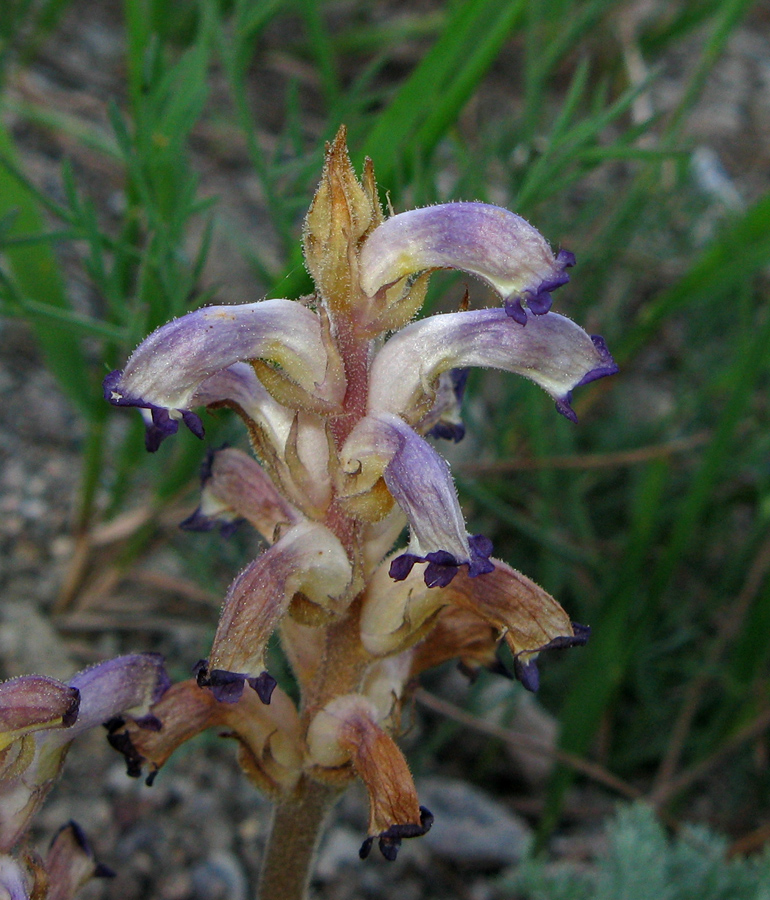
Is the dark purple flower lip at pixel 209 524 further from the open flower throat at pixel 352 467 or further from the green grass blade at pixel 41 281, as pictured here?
the green grass blade at pixel 41 281

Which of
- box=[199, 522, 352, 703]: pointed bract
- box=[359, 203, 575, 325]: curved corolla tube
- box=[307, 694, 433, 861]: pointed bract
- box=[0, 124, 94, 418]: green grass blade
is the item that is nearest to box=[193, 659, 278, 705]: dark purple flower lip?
box=[199, 522, 352, 703]: pointed bract

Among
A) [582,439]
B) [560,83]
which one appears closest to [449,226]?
[582,439]

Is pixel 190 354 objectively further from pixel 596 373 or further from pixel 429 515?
pixel 596 373

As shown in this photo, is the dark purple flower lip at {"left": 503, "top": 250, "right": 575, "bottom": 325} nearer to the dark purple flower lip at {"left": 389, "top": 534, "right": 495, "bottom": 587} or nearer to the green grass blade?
the dark purple flower lip at {"left": 389, "top": 534, "right": 495, "bottom": 587}

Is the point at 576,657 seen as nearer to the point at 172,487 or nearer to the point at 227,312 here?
the point at 172,487

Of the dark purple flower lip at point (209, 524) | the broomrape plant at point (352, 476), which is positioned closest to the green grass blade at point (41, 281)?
the dark purple flower lip at point (209, 524)

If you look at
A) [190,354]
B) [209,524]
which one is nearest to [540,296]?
[190,354]
